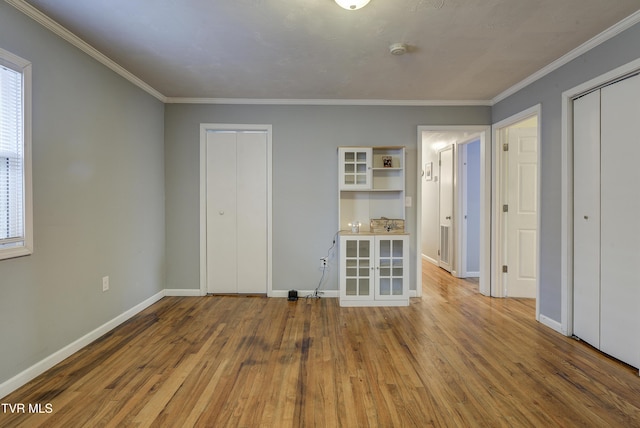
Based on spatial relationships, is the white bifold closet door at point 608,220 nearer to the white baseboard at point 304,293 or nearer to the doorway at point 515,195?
the doorway at point 515,195

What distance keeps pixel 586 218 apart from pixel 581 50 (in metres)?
1.41

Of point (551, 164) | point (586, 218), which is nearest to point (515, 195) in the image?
point (551, 164)

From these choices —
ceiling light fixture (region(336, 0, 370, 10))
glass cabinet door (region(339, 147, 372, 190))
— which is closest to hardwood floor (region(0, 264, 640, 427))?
glass cabinet door (region(339, 147, 372, 190))

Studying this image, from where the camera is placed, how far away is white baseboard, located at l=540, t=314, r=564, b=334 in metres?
2.69

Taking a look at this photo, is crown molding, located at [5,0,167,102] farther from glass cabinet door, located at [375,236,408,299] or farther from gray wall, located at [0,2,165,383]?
glass cabinet door, located at [375,236,408,299]

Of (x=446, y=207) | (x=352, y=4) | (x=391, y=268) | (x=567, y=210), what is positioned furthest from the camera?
(x=446, y=207)

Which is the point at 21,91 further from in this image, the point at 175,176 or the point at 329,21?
the point at 329,21

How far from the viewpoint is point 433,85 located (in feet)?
10.4

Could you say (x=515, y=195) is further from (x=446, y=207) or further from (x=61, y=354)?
(x=61, y=354)

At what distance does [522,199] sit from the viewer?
3623 mm

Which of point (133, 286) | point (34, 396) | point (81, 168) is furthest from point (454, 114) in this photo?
point (34, 396)

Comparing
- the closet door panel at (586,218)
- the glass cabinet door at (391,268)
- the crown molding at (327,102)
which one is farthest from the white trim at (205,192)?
the closet door panel at (586,218)

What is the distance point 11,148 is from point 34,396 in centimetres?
156

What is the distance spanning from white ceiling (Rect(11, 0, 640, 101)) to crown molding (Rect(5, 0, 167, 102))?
43mm
